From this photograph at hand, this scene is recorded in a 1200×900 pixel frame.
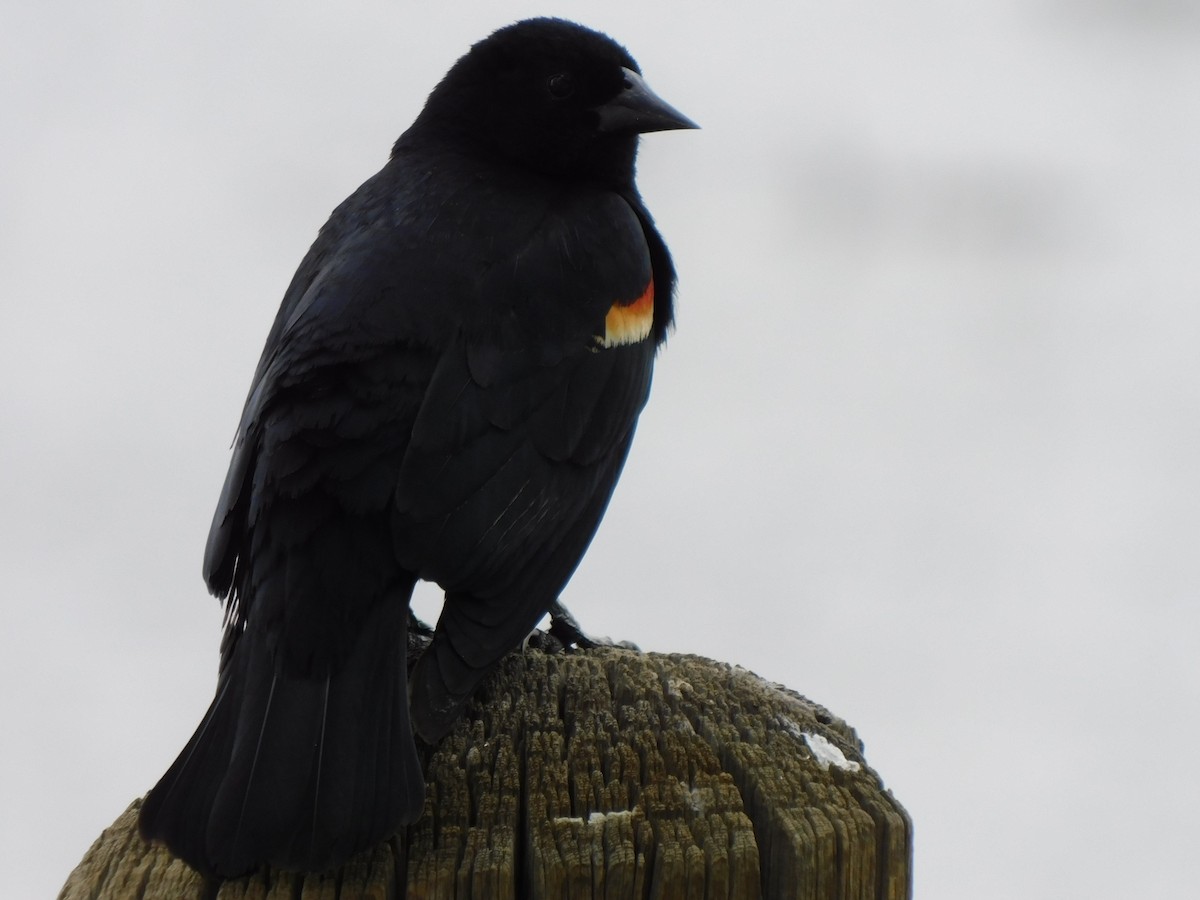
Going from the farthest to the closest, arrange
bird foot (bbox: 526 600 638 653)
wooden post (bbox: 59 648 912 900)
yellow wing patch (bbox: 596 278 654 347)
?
bird foot (bbox: 526 600 638 653) → yellow wing patch (bbox: 596 278 654 347) → wooden post (bbox: 59 648 912 900)

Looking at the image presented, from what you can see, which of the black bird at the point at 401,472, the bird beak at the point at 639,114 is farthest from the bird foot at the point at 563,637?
the bird beak at the point at 639,114

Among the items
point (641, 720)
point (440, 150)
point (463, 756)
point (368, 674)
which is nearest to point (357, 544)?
point (368, 674)

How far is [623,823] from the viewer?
5.85 ft

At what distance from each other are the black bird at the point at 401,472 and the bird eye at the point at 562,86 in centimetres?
11

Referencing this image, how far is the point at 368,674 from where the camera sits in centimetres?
209

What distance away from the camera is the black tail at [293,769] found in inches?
69.0

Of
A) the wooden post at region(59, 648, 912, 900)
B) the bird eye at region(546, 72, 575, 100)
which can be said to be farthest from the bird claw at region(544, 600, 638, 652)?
the bird eye at region(546, 72, 575, 100)

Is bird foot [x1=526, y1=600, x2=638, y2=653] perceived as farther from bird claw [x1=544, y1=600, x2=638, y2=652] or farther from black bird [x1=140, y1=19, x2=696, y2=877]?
black bird [x1=140, y1=19, x2=696, y2=877]

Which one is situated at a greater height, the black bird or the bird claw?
the black bird

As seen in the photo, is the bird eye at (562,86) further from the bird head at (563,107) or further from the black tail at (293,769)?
the black tail at (293,769)

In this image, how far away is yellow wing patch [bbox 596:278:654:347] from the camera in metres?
2.83

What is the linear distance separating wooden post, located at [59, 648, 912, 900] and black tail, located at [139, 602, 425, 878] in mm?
48

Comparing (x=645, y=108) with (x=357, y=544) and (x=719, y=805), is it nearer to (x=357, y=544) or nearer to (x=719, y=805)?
(x=357, y=544)

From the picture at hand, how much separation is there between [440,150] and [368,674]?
1636 millimetres
